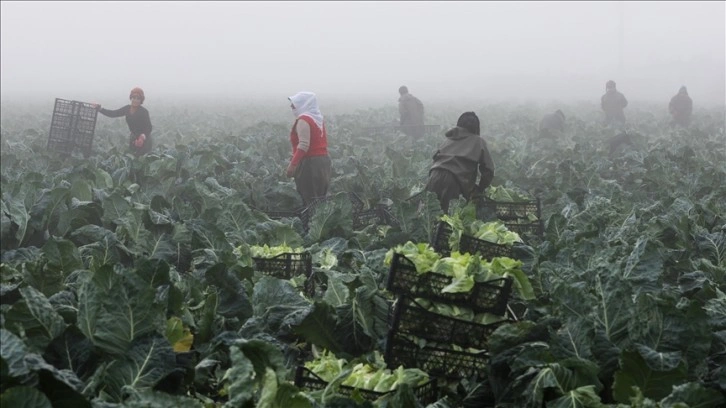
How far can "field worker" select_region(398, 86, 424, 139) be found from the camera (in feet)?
60.5

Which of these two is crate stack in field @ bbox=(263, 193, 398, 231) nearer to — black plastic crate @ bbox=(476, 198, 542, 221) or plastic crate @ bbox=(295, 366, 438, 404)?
black plastic crate @ bbox=(476, 198, 542, 221)

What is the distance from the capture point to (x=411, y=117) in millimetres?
18719

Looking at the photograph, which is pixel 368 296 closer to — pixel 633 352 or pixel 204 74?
pixel 633 352

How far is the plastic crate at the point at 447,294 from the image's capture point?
173 inches

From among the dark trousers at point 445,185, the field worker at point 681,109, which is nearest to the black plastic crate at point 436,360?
the dark trousers at point 445,185

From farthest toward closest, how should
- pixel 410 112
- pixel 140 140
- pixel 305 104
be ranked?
1. pixel 410 112
2. pixel 140 140
3. pixel 305 104

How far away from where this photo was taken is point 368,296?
4.78m

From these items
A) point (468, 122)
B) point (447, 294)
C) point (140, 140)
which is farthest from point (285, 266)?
point (140, 140)

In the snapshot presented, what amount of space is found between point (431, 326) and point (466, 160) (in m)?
3.94

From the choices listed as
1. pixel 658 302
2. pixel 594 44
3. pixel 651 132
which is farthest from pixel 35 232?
pixel 594 44

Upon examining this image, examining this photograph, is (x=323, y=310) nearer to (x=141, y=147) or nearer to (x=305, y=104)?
(x=305, y=104)

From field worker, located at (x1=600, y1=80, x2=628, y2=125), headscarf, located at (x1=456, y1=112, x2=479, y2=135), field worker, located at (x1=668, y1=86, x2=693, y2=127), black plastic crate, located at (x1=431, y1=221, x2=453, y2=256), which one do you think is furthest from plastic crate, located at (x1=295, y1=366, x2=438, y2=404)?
field worker, located at (x1=668, y1=86, x2=693, y2=127)

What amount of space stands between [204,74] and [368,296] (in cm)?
12530

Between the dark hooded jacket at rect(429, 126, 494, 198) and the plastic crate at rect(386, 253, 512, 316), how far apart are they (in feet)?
12.2
